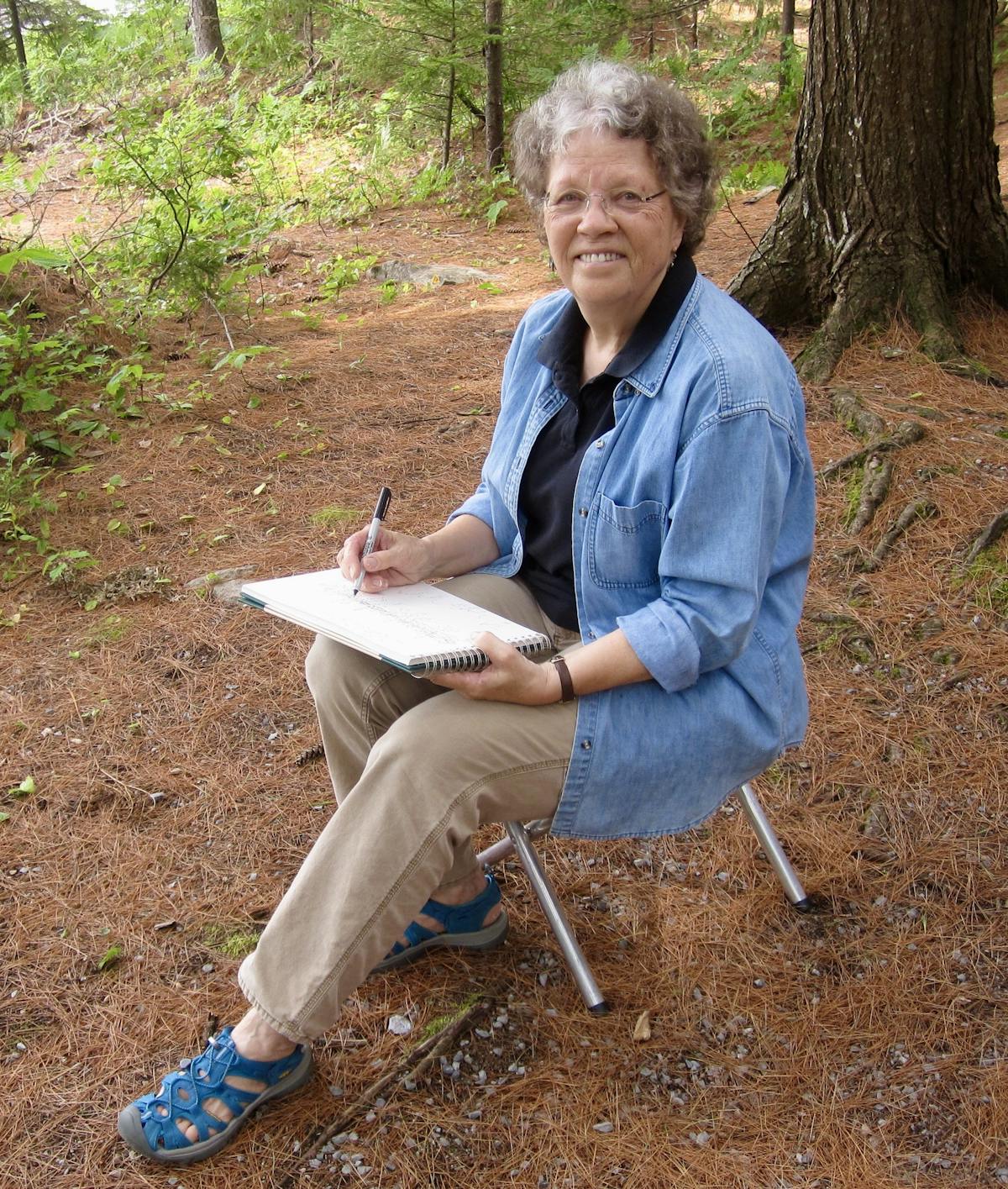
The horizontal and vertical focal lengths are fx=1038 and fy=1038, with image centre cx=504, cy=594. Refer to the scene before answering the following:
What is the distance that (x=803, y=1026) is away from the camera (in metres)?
2.06

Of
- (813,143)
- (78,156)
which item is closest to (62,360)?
(813,143)

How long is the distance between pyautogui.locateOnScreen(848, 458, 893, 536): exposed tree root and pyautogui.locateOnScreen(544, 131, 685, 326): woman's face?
177 cm

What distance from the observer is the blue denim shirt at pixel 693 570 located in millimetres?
1736

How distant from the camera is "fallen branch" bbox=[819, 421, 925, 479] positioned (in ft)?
12.1

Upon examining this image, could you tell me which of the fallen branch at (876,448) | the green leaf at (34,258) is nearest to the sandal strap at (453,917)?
the fallen branch at (876,448)

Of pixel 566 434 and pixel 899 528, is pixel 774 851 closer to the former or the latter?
pixel 566 434

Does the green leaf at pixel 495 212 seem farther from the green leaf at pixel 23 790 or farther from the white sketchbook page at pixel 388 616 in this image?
the white sketchbook page at pixel 388 616

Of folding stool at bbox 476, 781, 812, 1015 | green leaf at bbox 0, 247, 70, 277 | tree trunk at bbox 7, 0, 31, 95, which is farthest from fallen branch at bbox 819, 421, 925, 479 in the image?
tree trunk at bbox 7, 0, 31, 95

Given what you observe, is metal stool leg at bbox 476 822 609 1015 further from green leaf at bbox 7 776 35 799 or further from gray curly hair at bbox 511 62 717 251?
green leaf at bbox 7 776 35 799

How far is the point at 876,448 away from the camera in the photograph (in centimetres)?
368

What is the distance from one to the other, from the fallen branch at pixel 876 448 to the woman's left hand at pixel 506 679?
7.37 ft

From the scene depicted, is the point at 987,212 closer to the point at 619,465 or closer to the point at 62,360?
the point at 619,465

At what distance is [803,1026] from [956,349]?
2999 millimetres

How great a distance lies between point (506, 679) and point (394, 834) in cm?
32
